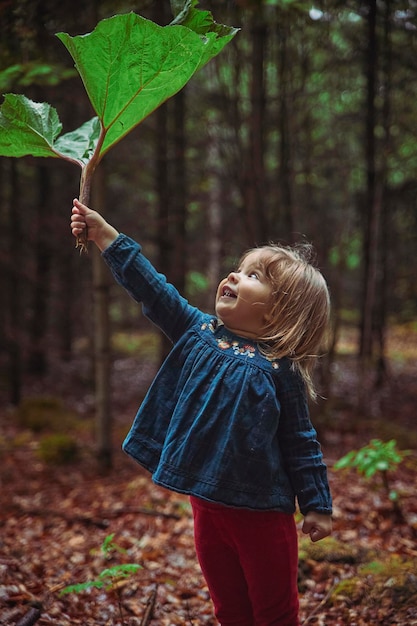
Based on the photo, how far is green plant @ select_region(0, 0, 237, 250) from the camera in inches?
66.9

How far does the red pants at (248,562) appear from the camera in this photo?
2.01 m

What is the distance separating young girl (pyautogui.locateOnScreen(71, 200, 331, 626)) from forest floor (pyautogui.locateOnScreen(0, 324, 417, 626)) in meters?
0.80

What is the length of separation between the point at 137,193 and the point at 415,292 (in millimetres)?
5951

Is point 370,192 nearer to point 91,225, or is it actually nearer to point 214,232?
point 214,232

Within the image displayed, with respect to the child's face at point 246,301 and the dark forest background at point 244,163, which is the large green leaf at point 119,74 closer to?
the child's face at point 246,301

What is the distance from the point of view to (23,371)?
11070 millimetres

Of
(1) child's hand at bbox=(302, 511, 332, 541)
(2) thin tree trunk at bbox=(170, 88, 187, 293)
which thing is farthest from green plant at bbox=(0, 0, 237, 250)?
(2) thin tree trunk at bbox=(170, 88, 187, 293)

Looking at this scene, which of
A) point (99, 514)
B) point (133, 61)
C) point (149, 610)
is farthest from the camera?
point (99, 514)

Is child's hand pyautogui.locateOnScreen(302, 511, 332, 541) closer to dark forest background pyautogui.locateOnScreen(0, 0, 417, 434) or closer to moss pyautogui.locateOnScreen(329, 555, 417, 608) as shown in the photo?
moss pyautogui.locateOnScreen(329, 555, 417, 608)

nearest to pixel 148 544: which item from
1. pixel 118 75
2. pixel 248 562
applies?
pixel 248 562

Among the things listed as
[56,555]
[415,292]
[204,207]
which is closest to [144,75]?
[56,555]

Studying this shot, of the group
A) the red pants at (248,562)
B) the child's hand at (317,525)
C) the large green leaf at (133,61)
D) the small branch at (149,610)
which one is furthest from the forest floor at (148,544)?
the large green leaf at (133,61)

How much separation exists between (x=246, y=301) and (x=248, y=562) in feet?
3.34

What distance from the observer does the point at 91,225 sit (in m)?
1.97
